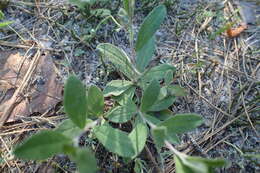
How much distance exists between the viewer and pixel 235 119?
57.4 inches

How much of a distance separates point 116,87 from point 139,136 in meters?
0.31

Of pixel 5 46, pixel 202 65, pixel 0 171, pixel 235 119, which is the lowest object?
pixel 0 171

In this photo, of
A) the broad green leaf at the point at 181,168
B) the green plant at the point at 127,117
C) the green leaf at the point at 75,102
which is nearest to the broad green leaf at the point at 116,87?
the green plant at the point at 127,117

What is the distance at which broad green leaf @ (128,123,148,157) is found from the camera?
1.19 meters

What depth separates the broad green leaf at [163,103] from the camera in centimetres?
139

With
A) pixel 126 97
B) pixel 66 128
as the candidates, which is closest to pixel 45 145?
pixel 66 128

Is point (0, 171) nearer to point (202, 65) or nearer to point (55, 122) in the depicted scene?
point (55, 122)

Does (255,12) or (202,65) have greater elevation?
(255,12)

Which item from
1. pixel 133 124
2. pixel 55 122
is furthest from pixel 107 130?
pixel 55 122

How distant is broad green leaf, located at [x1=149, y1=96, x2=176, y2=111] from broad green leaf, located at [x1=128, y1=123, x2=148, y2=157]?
149 millimetres

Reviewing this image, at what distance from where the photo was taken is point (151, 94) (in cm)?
124

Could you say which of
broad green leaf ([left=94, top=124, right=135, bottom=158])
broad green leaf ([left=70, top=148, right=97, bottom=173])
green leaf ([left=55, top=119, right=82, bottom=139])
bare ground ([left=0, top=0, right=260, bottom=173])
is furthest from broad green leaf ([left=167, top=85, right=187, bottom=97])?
broad green leaf ([left=70, top=148, right=97, bottom=173])

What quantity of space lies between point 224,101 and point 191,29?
53cm

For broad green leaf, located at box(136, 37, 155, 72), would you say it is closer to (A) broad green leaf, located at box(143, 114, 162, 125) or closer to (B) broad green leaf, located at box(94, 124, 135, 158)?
(A) broad green leaf, located at box(143, 114, 162, 125)
